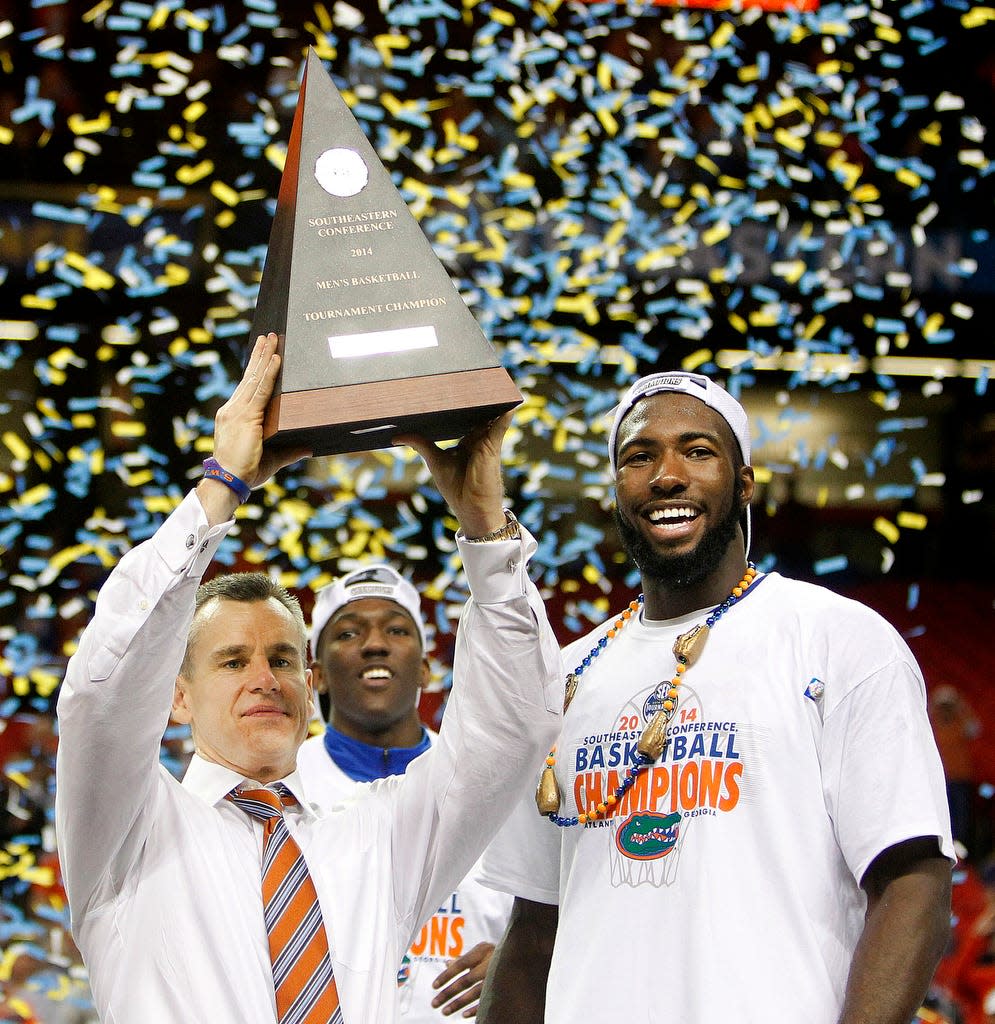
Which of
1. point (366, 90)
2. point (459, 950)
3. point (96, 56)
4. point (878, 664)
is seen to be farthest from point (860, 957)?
point (96, 56)

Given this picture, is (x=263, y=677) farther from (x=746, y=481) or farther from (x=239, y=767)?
(x=746, y=481)

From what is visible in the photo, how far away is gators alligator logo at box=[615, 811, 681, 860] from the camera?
2.16 metres

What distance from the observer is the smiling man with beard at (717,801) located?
2.02 m

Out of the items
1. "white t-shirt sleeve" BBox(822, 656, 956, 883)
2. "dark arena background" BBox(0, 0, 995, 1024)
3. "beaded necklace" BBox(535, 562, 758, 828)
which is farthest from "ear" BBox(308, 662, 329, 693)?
"dark arena background" BBox(0, 0, 995, 1024)

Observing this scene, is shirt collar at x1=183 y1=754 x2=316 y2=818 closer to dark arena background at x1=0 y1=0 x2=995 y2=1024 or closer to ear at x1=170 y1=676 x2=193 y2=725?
ear at x1=170 y1=676 x2=193 y2=725

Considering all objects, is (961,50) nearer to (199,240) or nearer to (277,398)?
(199,240)

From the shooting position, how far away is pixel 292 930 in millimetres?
2125

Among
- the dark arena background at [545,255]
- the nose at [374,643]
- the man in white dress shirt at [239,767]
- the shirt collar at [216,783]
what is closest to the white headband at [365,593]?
the nose at [374,643]

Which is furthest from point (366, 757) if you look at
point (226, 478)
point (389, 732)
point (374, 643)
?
point (226, 478)

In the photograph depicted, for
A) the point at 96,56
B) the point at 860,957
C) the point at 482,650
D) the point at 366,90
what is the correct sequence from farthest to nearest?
the point at 96,56 < the point at 366,90 < the point at 482,650 < the point at 860,957

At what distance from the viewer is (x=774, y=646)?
2215mm

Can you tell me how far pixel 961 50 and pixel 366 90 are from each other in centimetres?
362

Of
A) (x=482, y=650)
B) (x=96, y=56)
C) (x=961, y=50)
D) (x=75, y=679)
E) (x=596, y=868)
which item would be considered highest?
(x=961, y=50)

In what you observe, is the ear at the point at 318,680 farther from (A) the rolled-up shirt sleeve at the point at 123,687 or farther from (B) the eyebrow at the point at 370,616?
(A) the rolled-up shirt sleeve at the point at 123,687
